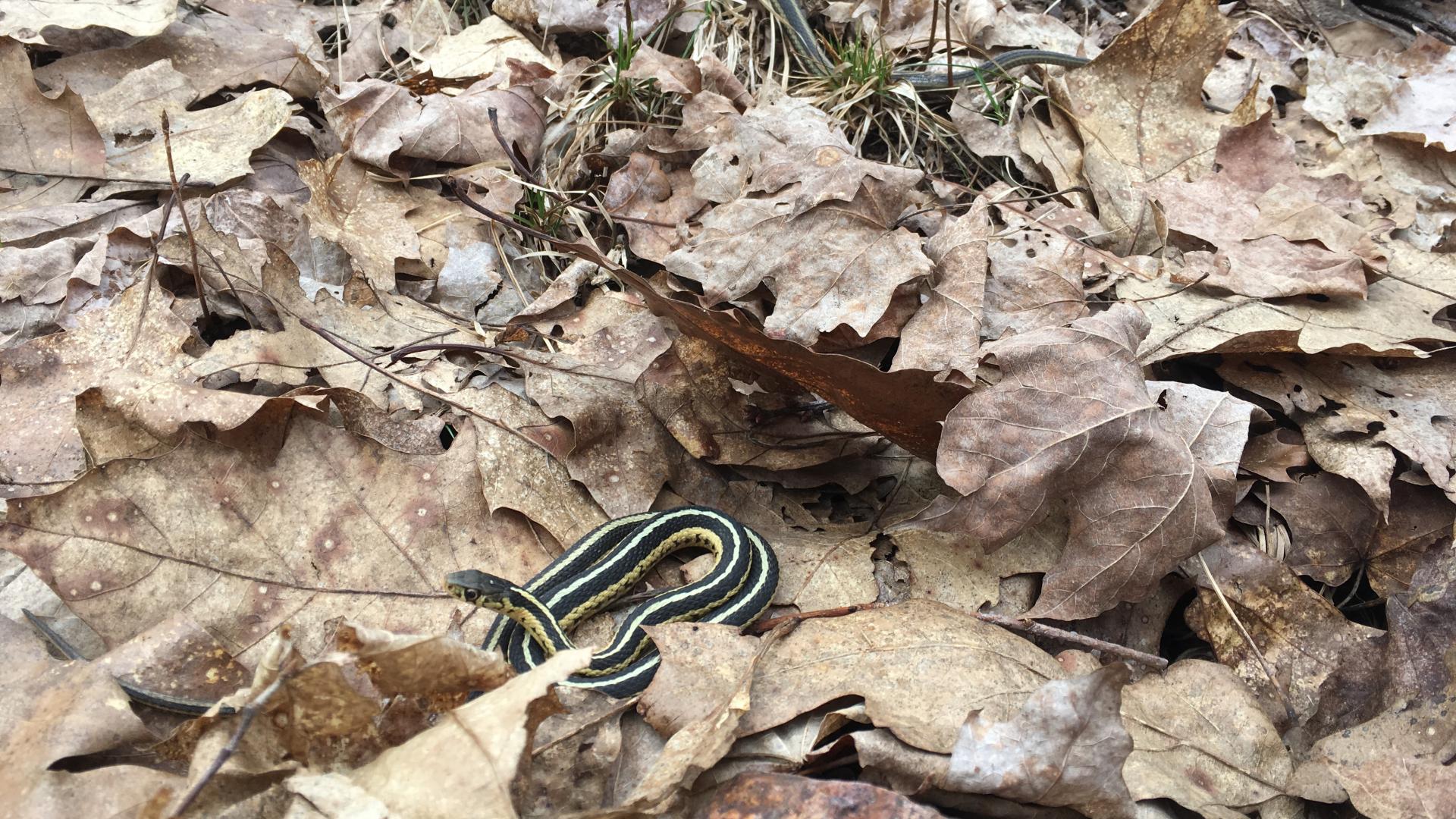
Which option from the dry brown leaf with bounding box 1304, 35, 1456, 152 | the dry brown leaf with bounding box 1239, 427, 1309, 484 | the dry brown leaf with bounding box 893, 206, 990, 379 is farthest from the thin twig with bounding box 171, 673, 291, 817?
the dry brown leaf with bounding box 1304, 35, 1456, 152

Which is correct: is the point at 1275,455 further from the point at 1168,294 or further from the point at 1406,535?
the point at 1168,294

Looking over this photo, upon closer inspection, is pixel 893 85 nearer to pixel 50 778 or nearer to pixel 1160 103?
pixel 1160 103

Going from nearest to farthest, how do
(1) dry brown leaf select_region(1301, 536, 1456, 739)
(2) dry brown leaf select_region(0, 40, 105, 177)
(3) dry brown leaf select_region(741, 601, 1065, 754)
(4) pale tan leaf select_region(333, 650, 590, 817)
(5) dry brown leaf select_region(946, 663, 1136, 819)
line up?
(4) pale tan leaf select_region(333, 650, 590, 817) < (5) dry brown leaf select_region(946, 663, 1136, 819) < (3) dry brown leaf select_region(741, 601, 1065, 754) < (1) dry brown leaf select_region(1301, 536, 1456, 739) < (2) dry brown leaf select_region(0, 40, 105, 177)

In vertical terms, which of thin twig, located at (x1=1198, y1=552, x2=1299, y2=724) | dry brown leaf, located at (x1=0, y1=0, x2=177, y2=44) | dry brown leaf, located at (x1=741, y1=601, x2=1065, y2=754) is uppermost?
dry brown leaf, located at (x1=0, y1=0, x2=177, y2=44)

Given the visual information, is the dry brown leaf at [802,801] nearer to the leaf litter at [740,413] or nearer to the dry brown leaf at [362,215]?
the leaf litter at [740,413]

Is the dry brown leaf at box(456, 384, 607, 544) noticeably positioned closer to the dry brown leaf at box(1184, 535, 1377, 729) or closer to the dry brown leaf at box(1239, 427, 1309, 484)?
the dry brown leaf at box(1184, 535, 1377, 729)

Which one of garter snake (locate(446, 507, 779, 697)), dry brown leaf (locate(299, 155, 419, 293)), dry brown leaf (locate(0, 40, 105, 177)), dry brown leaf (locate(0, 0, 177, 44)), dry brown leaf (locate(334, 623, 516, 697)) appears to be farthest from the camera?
dry brown leaf (locate(0, 0, 177, 44))

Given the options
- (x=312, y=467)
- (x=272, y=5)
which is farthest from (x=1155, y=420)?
(x=272, y=5)
